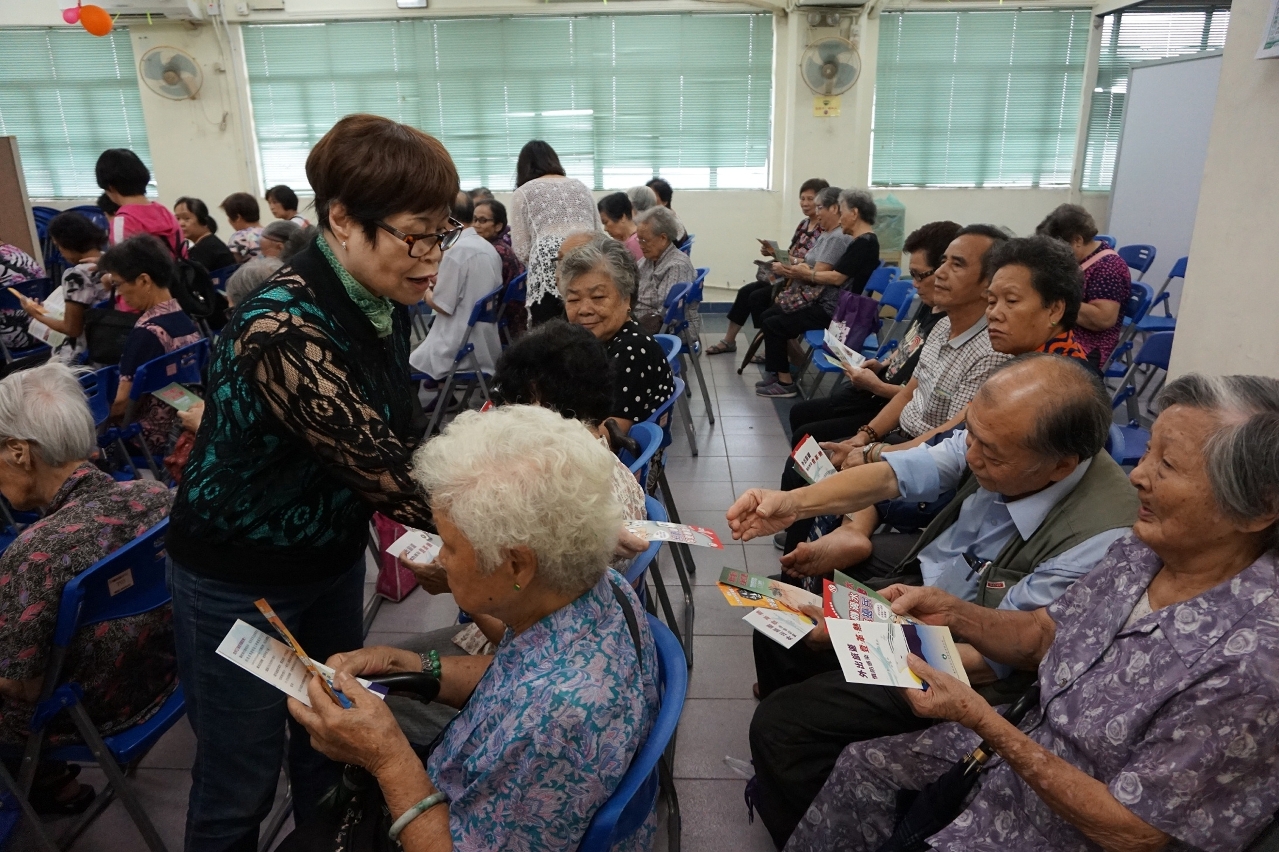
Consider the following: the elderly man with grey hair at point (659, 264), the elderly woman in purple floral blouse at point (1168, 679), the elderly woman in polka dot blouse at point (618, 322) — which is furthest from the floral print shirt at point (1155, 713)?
the elderly man with grey hair at point (659, 264)

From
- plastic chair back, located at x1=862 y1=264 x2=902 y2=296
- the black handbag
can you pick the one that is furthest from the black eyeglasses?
plastic chair back, located at x1=862 y1=264 x2=902 y2=296

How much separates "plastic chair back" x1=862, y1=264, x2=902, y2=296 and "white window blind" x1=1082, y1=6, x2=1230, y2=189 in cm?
454

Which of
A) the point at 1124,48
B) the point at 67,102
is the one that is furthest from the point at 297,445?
the point at 67,102

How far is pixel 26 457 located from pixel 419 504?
1202 mm

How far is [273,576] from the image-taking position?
1346mm

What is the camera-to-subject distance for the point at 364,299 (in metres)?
1.34

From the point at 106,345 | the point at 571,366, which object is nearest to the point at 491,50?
the point at 106,345

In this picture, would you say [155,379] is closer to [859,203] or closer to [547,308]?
[547,308]

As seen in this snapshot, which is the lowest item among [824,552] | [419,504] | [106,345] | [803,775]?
[803,775]

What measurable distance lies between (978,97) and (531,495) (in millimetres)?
8902

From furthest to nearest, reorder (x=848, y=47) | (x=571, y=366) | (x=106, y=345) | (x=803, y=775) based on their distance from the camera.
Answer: (x=848, y=47) → (x=106, y=345) → (x=571, y=366) → (x=803, y=775)

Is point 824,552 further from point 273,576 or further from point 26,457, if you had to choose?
point 26,457

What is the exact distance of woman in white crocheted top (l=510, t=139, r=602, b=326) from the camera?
3924mm

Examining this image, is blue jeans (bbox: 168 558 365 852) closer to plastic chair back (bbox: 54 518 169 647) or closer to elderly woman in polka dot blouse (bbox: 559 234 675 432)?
plastic chair back (bbox: 54 518 169 647)
